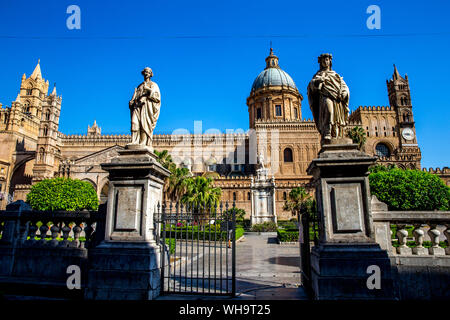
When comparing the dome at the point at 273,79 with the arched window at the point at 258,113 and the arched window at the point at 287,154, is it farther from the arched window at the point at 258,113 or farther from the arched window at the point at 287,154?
the arched window at the point at 287,154

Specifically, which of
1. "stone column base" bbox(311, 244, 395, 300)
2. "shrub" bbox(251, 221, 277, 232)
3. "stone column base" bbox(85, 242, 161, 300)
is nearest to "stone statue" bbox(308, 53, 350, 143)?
"stone column base" bbox(311, 244, 395, 300)

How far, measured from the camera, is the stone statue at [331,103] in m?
4.98

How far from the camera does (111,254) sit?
4.80 metres

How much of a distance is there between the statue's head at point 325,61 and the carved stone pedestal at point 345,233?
157 centimetres

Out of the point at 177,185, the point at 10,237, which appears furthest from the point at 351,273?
the point at 177,185

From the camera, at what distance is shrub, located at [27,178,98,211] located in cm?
2775

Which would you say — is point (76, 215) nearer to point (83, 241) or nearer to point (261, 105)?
point (83, 241)

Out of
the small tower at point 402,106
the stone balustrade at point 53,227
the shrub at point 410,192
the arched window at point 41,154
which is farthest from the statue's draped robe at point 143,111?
the small tower at point 402,106

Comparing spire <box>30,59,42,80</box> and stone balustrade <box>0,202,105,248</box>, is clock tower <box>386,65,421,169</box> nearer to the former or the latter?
stone balustrade <box>0,202,105,248</box>

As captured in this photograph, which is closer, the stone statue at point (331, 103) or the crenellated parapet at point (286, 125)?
the stone statue at point (331, 103)

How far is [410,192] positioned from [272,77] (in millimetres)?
33156

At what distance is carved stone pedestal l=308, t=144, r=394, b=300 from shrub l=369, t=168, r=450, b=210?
940 inches
